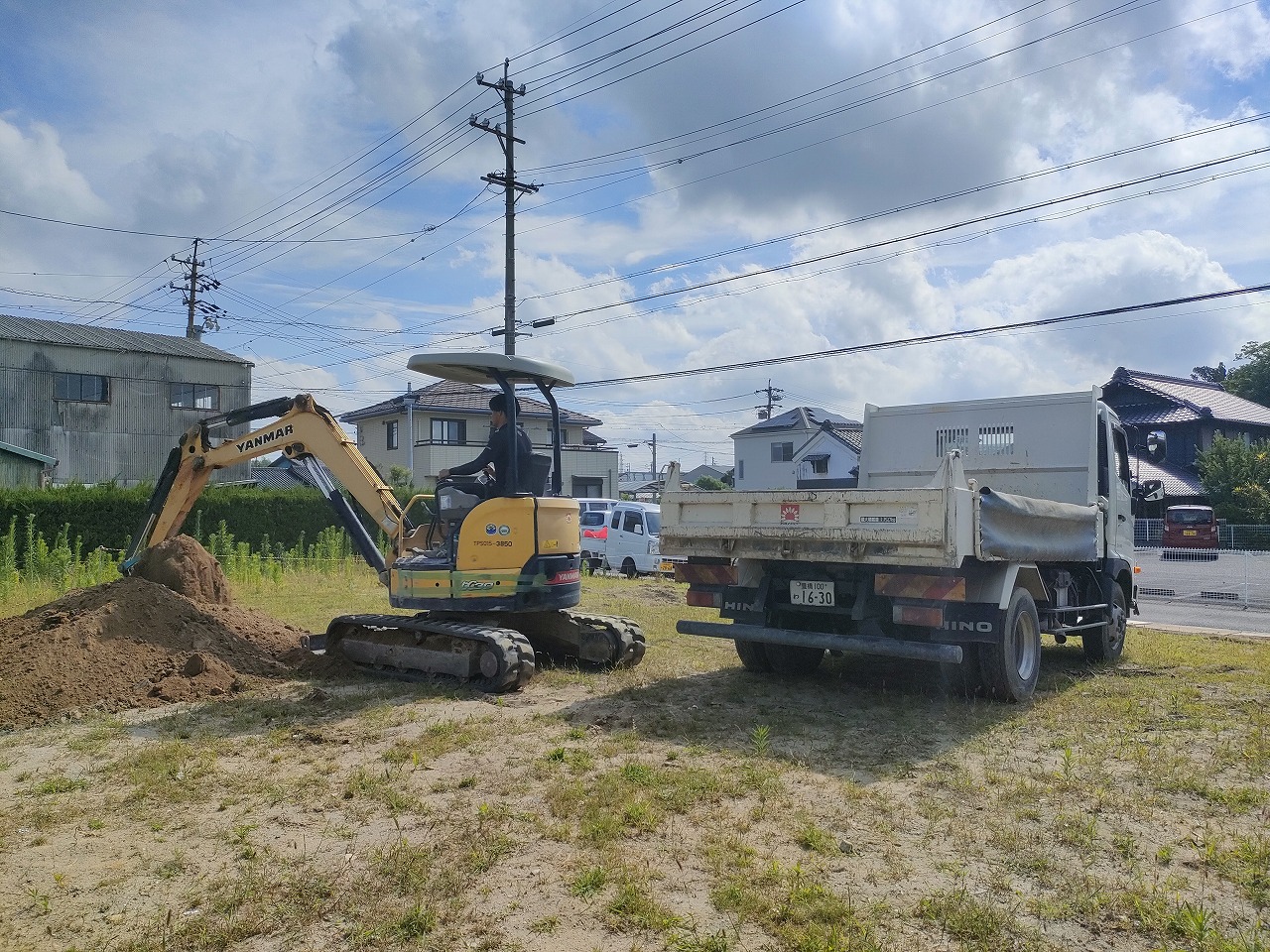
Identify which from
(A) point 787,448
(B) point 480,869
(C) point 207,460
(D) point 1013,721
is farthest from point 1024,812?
(A) point 787,448

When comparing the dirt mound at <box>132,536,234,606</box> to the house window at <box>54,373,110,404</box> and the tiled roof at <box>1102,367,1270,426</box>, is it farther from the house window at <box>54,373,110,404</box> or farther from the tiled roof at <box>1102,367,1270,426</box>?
the tiled roof at <box>1102,367,1270,426</box>

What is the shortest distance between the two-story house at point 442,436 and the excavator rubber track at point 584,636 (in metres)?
29.3

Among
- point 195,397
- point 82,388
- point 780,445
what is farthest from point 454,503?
point 780,445

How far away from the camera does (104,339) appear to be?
34.8 m

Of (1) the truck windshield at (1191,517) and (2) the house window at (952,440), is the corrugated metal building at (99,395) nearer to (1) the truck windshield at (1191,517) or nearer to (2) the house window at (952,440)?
(2) the house window at (952,440)

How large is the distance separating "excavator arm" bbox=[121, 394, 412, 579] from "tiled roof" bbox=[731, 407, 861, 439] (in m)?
41.3

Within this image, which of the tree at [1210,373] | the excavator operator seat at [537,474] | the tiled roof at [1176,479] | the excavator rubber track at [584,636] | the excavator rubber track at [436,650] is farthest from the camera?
the tree at [1210,373]

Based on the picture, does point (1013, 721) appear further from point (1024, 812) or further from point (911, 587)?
point (1024, 812)

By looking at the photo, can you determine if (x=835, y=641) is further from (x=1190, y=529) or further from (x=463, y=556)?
(x=1190, y=529)

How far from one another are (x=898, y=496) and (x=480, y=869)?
4028 millimetres

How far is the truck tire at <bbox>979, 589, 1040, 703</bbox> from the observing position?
24.2ft

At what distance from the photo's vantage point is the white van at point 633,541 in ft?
74.4

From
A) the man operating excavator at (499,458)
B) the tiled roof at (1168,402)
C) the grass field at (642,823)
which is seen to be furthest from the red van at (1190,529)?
the man operating excavator at (499,458)

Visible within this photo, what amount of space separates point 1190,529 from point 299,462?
986 inches
